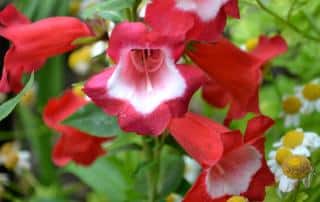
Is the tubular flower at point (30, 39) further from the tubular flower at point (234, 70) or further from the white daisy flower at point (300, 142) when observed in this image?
the white daisy flower at point (300, 142)

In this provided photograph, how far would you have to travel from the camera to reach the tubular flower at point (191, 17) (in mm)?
757

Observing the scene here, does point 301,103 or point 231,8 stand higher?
point 231,8

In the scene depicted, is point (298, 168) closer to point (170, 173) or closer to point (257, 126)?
point (257, 126)

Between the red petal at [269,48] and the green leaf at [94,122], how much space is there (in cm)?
18

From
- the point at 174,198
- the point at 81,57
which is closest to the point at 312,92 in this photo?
the point at 174,198

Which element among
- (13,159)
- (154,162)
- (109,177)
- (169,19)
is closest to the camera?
(169,19)

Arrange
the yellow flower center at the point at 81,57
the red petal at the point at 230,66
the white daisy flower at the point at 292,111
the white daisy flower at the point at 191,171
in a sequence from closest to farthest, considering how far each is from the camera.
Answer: the red petal at the point at 230,66 → the white daisy flower at the point at 292,111 → the white daisy flower at the point at 191,171 → the yellow flower center at the point at 81,57

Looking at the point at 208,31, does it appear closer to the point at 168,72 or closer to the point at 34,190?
the point at 168,72

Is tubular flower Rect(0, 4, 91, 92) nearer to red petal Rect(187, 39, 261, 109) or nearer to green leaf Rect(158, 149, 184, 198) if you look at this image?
red petal Rect(187, 39, 261, 109)

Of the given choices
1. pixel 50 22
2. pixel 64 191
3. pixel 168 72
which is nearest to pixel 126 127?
pixel 168 72

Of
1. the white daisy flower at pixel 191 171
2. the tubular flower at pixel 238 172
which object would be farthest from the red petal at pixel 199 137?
the white daisy flower at pixel 191 171

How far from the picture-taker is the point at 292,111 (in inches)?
43.9

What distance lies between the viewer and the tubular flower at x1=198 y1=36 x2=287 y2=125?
870mm

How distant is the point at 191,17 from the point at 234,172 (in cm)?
19
